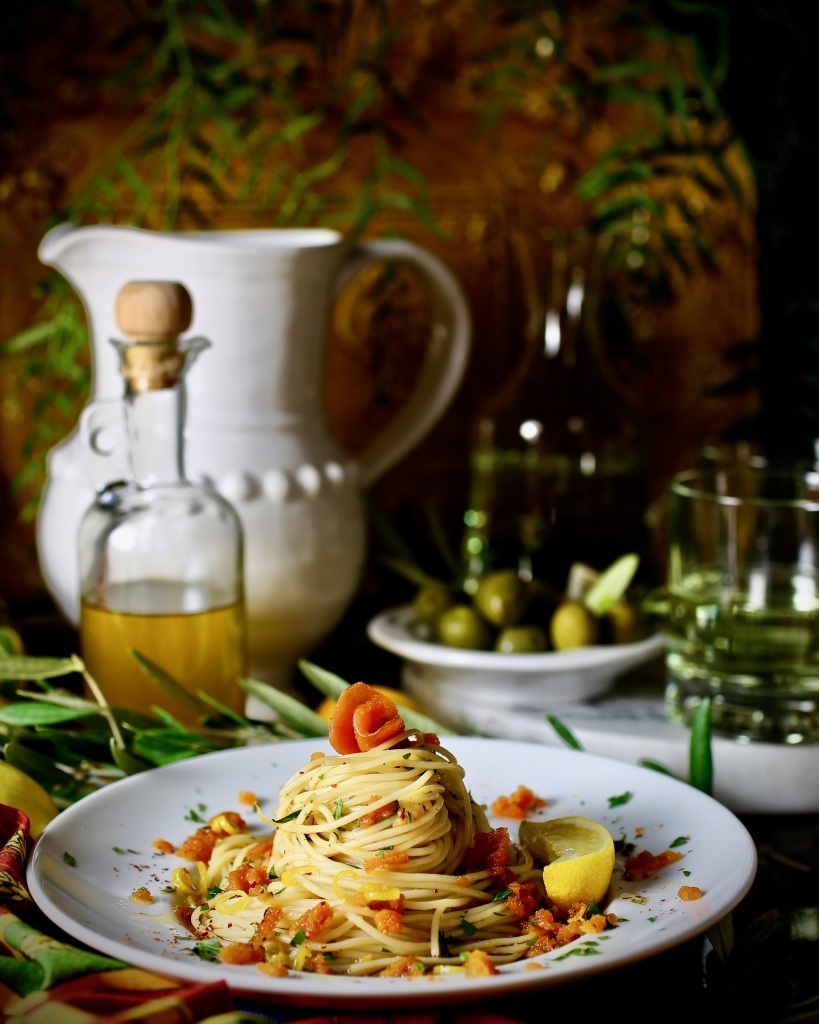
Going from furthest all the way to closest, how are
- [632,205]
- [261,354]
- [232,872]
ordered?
[632,205] → [261,354] → [232,872]

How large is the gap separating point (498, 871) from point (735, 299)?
40.4 inches

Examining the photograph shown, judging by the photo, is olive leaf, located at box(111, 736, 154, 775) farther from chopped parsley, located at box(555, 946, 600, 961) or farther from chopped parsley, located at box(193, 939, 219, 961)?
chopped parsley, located at box(555, 946, 600, 961)

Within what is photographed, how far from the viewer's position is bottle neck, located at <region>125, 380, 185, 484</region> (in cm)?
95

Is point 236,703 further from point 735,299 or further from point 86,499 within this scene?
point 735,299

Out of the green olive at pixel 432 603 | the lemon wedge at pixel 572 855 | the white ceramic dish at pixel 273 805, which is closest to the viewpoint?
the white ceramic dish at pixel 273 805

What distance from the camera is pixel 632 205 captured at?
4.20 ft

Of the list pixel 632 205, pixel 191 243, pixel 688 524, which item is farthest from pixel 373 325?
pixel 688 524

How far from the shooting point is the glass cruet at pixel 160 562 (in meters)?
0.92

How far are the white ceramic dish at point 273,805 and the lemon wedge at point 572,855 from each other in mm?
16

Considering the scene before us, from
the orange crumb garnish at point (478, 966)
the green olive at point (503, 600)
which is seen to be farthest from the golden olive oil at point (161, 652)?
the orange crumb garnish at point (478, 966)

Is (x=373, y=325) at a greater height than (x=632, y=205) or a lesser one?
lesser

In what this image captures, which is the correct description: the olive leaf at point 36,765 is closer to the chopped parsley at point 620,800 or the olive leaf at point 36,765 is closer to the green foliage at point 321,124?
the chopped parsley at point 620,800

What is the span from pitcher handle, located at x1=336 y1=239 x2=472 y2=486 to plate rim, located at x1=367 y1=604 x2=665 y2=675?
0.23m

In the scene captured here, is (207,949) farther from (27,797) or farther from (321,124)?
(321,124)
